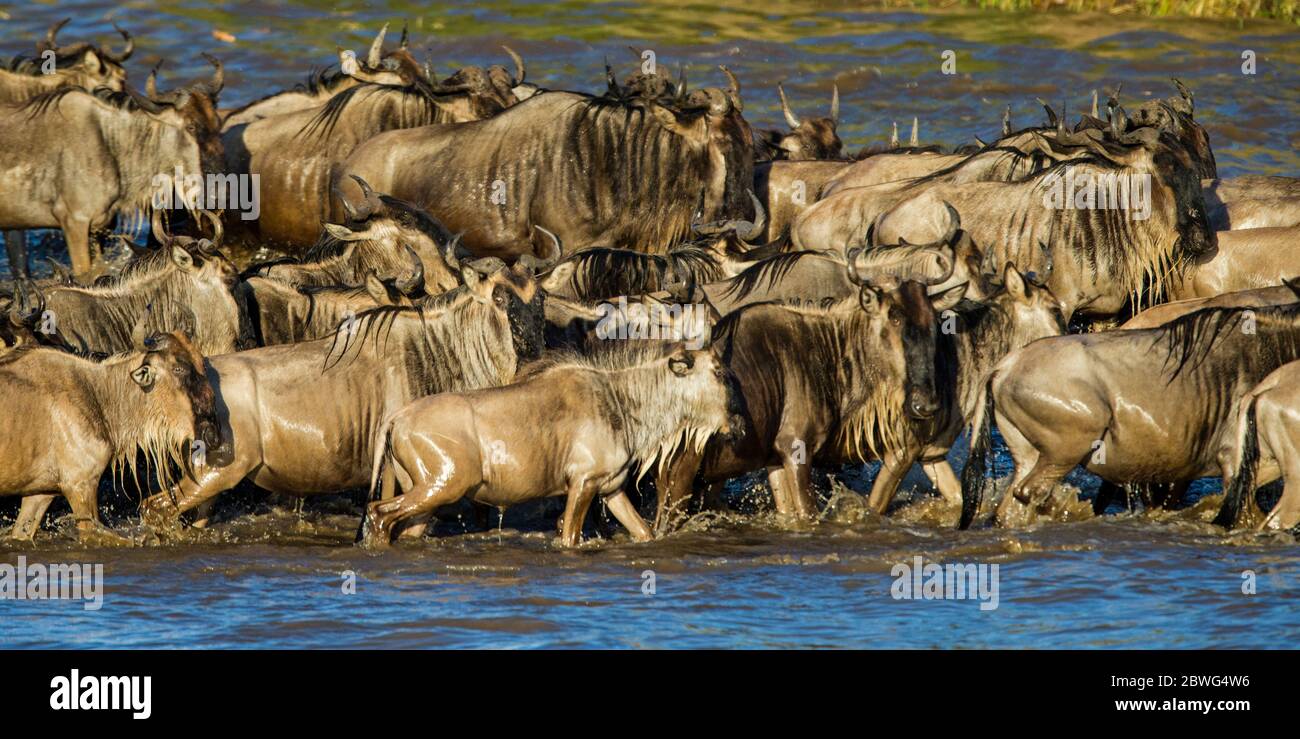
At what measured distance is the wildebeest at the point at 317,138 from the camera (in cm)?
1590

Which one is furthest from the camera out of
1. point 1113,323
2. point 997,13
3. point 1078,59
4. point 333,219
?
point 997,13

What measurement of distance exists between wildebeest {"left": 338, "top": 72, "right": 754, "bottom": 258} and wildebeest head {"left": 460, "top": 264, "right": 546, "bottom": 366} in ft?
9.61

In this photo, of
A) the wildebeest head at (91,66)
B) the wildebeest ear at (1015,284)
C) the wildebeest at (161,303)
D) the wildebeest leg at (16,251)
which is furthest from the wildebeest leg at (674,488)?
the wildebeest leg at (16,251)

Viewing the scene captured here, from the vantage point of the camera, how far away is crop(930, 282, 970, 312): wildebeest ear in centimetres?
1185

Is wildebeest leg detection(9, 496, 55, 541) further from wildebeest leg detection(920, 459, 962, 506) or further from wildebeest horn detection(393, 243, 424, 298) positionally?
wildebeest leg detection(920, 459, 962, 506)

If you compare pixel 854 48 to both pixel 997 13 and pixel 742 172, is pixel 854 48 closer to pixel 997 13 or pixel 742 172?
pixel 997 13

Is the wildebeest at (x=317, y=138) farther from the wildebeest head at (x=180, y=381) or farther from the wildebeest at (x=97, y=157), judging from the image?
the wildebeest head at (x=180, y=381)

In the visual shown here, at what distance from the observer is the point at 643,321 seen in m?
11.2

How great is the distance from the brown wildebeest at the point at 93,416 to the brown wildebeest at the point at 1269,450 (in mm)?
5183

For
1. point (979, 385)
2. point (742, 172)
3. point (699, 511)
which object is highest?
point (742, 172)

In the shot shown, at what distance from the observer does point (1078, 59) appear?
74.7 feet

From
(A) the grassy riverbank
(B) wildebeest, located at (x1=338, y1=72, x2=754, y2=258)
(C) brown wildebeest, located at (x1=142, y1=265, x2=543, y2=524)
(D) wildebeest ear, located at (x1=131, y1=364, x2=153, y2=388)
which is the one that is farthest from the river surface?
(A) the grassy riverbank

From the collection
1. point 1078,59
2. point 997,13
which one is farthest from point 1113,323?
point 997,13

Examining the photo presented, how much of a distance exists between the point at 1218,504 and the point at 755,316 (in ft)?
9.06
